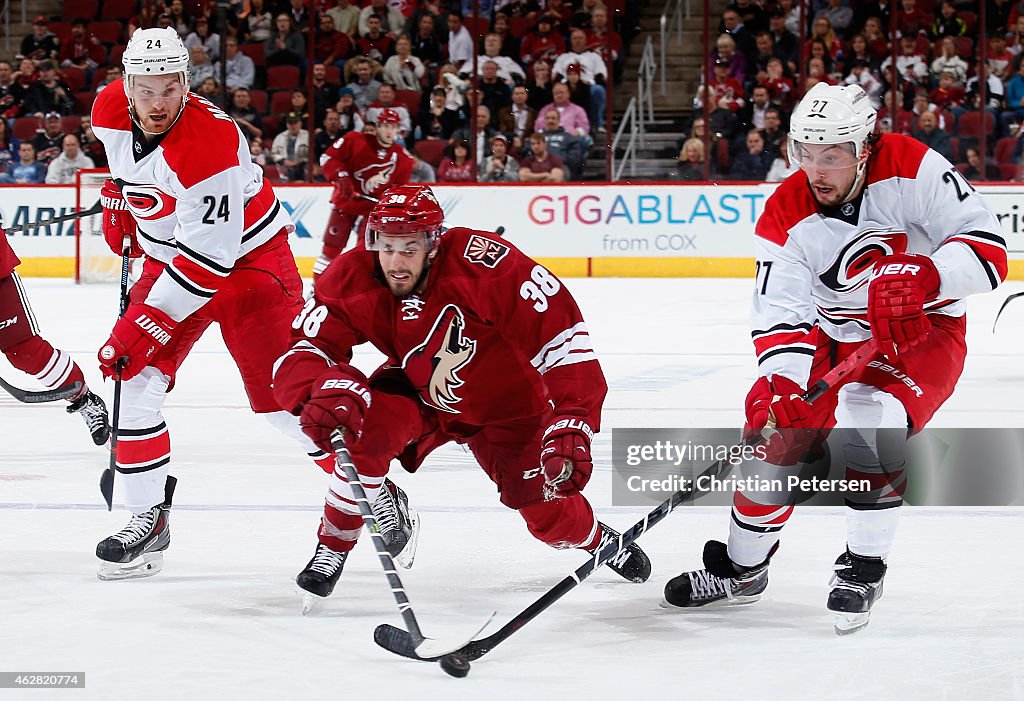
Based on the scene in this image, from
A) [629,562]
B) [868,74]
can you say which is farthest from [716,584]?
[868,74]

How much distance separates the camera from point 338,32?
1259cm

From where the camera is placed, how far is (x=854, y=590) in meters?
2.65

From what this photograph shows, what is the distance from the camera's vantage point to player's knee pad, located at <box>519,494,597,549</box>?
286cm

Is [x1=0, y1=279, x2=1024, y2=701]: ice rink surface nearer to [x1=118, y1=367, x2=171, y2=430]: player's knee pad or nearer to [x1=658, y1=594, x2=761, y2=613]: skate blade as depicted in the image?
[x1=658, y1=594, x2=761, y2=613]: skate blade

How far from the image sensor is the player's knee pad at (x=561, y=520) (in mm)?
2857

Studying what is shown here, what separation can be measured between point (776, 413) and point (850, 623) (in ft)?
1.32

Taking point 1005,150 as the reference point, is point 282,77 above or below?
above

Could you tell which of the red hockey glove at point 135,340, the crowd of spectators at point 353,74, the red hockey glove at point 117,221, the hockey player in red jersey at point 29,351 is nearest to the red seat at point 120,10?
the crowd of spectators at point 353,74

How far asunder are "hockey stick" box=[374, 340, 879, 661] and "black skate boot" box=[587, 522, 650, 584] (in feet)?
0.12

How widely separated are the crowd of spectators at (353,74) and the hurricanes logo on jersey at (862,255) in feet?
28.1

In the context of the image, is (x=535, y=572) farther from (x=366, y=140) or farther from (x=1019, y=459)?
(x=366, y=140)

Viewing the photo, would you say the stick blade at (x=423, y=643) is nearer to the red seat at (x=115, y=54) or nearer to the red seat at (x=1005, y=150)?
the red seat at (x=1005, y=150)

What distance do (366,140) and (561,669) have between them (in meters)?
5.65

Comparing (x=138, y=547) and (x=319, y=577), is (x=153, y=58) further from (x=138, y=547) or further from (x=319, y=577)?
(x=319, y=577)
